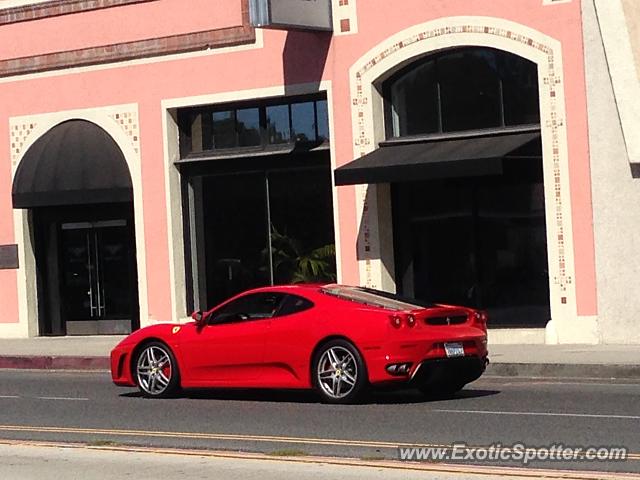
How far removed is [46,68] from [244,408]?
51.6 feet

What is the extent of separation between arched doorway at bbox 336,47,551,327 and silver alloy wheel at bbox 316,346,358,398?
8.01 meters

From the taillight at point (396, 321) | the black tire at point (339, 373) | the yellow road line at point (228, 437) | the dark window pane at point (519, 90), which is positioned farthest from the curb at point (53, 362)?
the taillight at point (396, 321)

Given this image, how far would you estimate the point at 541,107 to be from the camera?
23.3 metres

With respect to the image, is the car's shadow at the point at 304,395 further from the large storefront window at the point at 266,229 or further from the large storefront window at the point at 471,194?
the large storefront window at the point at 266,229

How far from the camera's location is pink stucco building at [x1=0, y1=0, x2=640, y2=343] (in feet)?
76.6

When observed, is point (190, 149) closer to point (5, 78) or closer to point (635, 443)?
point (5, 78)

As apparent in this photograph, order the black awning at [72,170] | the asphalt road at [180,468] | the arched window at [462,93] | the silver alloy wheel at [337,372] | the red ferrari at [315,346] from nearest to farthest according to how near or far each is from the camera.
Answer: the asphalt road at [180,468]
the red ferrari at [315,346]
the silver alloy wheel at [337,372]
the arched window at [462,93]
the black awning at [72,170]

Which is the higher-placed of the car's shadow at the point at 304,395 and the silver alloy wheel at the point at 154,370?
the silver alloy wheel at the point at 154,370

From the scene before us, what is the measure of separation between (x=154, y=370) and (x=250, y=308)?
1533 millimetres

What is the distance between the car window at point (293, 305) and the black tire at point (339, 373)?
66 cm

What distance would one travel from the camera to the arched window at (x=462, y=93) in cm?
2397

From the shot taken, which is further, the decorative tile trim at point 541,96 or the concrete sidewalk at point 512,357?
the decorative tile trim at point 541,96

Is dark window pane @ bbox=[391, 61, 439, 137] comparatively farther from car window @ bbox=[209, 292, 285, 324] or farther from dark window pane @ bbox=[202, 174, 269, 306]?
car window @ bbox=[209, 292, 285, 324]

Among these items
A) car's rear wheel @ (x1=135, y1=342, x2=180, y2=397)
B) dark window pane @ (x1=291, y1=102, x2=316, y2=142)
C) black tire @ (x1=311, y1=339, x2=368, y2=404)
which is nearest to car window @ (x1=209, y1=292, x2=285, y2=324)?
car's rear wheel @ (x1=135, y1=342, x2=180, y2=397)
